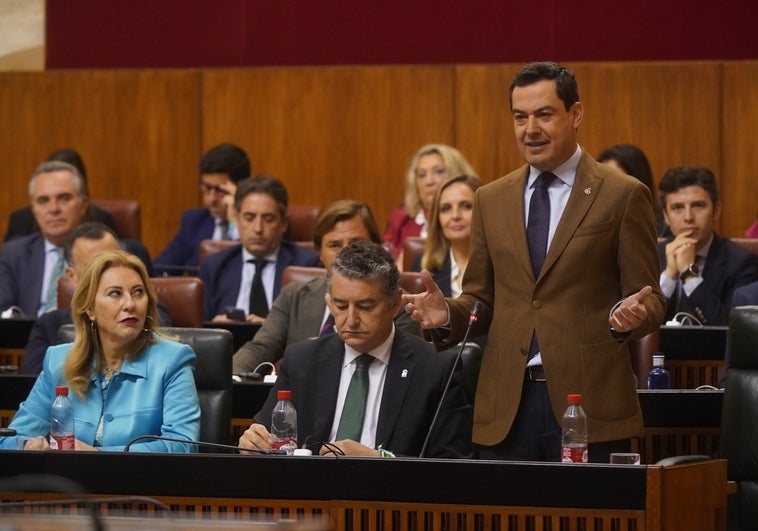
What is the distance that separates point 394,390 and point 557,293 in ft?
2.19

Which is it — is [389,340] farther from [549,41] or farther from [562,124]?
[549,41]

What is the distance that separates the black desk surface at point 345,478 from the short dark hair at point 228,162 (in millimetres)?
4675

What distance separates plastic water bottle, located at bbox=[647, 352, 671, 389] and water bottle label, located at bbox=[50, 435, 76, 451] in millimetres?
1889

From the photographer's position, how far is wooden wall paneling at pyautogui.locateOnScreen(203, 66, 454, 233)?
864 cm

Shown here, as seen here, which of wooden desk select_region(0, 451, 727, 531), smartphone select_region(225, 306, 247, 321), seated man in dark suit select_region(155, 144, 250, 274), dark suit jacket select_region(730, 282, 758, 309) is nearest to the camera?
wooden desk select_region(0, 451, 727, 531)

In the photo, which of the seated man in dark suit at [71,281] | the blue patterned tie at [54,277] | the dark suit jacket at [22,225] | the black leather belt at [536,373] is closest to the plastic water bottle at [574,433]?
the black leather belt at [536,373]

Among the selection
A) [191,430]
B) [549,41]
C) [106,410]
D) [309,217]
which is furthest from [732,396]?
[549,41]

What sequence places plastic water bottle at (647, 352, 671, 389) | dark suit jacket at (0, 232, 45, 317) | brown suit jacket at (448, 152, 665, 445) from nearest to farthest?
brown suit jacket at (448, 152, 665, 445)
plastic water bottle at (647, 352, 671, 389)
dark suit jacket at (0, 232, 45, 317)

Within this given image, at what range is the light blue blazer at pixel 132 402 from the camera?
13.1 ft

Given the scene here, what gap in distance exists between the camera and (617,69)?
27.2 feet

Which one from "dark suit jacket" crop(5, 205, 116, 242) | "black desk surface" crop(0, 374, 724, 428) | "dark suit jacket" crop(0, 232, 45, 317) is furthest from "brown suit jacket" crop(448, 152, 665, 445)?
"dark suit jacket" crop(5, 205, 116, 242)

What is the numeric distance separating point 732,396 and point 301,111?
17.6ft

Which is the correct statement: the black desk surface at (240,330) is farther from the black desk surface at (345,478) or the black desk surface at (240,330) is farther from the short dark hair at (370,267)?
the black desk surface at (345,478)

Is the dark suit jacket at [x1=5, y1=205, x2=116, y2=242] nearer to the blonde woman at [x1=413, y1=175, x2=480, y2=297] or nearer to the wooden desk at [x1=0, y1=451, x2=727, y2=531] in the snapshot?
the blonde woman at [x1=413, y1=175, x2=480, y2=297]
